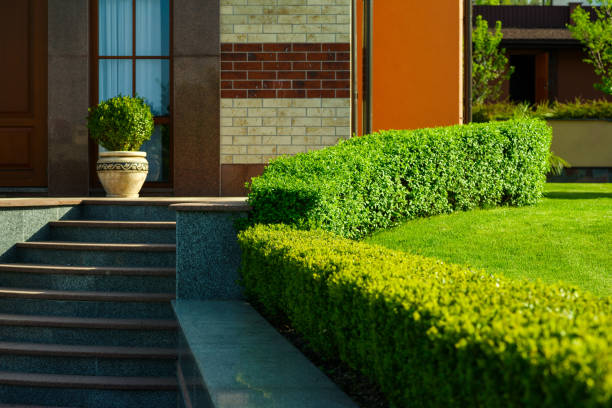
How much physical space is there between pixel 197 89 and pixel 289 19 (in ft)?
5.45

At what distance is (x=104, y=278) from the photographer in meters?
6.32

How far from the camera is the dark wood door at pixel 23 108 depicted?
9.83 metres

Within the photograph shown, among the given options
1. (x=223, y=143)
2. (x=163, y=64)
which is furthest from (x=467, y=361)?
(x=163, y=64)

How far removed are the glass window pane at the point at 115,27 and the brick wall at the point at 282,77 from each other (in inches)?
58.8

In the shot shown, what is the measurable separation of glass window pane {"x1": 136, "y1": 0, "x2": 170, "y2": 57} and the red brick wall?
1013 millimetres

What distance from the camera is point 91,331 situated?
584cm

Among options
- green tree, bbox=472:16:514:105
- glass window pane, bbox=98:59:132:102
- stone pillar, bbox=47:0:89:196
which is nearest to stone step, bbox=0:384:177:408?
stone pillar, bbox=47:0:89:196

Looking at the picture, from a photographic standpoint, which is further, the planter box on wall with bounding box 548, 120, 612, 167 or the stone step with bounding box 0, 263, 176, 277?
the planter box on wall with bounding box 548, 120, 612, 167

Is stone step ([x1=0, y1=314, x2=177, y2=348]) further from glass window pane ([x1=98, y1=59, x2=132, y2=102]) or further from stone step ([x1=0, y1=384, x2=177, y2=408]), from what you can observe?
glass window pane ([x1=98, y1=59, x2=132, y2=102])

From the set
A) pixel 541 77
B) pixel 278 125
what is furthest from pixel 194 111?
pixel 541 77

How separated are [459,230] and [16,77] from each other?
673 cm

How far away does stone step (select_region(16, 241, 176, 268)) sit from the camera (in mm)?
6564

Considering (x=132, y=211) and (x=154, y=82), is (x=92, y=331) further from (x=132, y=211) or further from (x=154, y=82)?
(x=154, y=82)

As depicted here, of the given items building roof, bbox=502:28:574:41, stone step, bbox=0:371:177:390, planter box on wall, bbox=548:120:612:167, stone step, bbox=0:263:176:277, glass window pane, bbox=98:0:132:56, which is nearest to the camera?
stone step, bbox=0:371:177:390
